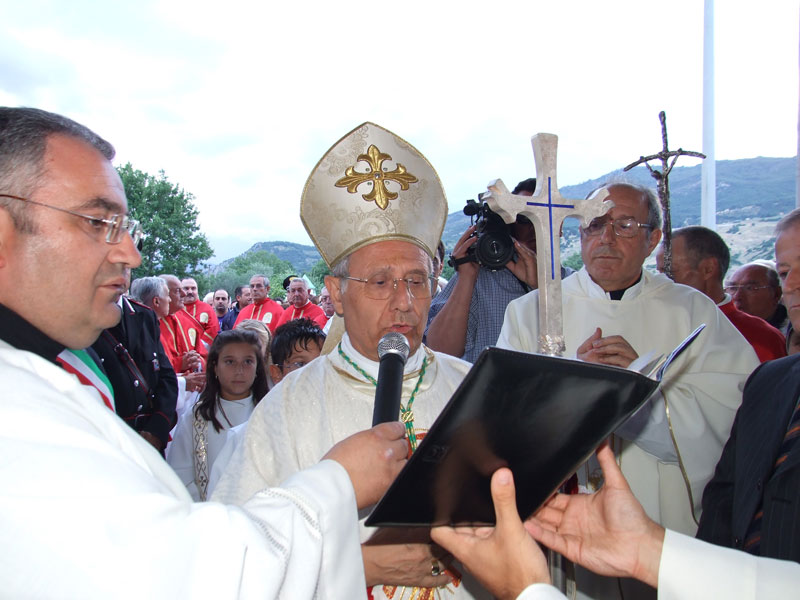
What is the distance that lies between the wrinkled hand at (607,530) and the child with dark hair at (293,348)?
124 inches

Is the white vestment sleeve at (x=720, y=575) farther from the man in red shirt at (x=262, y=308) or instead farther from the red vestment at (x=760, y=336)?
the man in red shirt at (x=262, y=308)

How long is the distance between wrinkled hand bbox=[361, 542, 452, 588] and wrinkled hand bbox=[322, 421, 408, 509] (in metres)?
0.48

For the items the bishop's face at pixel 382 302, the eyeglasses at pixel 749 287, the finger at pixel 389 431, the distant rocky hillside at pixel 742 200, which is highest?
the distant rocky hillside at pixel 742 200

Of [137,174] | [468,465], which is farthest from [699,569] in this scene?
[137,174]

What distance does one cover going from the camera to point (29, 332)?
5.25 feet

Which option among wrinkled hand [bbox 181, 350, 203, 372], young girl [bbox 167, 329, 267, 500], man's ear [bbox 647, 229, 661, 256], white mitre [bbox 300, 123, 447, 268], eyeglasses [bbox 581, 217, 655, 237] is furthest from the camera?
wrinkled hand [bbox 181, 350, 203, 372]

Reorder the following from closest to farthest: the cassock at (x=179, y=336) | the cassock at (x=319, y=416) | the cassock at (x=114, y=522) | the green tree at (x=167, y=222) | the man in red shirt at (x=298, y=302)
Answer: the cassock at (x=114, y=522), the cassock at (x=319, y=416), the cassock at (x=179, y=336), the man in red shirt at (x=298, y=302), the green tree at (x=167, y=222)

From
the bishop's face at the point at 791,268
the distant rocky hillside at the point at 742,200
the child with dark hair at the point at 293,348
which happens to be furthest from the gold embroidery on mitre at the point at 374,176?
the distant rocky hillside at the point at 742,200

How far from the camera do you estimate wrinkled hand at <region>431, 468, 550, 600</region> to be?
1511 millimetres

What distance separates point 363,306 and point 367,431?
2.84 feet

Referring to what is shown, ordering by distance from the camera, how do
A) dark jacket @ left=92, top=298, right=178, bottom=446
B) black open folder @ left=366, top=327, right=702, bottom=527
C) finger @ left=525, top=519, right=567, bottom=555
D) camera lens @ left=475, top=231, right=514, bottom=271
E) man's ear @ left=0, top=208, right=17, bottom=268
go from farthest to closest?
dark jacket @ left=92, top=298, right=178, bottom=446 → camera lens @ left=475, top=231, right=514, bottom=271 → finger @ left=525, top=519, right=567, bottom=555 → man's ear @ left=0, top=208, right=17, bottom=268 → black open folder @ left=366, top=327, right=702, bottom=527

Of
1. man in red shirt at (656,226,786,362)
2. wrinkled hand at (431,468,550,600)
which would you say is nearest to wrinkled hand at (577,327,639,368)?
wrinkled hand at (431,468,550,600)

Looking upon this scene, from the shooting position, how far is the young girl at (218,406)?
4691mm

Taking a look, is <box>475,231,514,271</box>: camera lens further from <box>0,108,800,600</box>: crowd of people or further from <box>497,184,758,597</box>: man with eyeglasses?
<box>497,184,758,597</box>: man with eyeglasses
